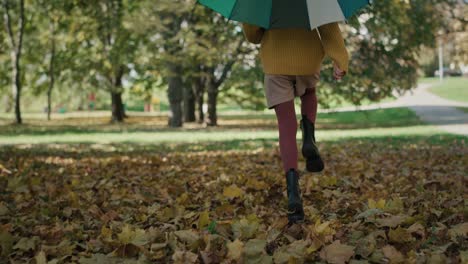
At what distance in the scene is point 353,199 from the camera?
5.03 m

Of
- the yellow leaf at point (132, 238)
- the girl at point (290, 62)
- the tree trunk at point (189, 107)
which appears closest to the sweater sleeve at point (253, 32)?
the girl at point (290, 62)

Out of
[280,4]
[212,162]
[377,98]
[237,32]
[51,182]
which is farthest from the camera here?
[377,98]

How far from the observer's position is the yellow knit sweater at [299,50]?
4.19m

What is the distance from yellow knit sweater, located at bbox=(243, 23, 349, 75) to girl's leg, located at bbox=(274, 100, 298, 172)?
252 millimetres

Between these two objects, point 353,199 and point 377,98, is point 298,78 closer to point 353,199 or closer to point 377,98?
point 353,199

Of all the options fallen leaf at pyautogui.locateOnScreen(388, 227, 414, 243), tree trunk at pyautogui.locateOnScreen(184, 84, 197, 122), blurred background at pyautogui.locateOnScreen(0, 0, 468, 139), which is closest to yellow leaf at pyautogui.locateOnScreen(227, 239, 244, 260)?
fallen leaf at pyautogui.locateOnScreen(388, 227, 414, 243)

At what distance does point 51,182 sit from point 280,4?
423cm

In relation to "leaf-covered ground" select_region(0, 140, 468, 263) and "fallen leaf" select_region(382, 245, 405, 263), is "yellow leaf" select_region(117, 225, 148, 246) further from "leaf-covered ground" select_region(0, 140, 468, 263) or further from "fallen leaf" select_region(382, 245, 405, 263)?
"fallen leaf" select_region(382, 245, 405, 263)

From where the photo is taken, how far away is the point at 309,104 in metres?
4.64

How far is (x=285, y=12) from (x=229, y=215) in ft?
4.94

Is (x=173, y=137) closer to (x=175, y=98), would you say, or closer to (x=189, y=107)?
(x=175, y=98)

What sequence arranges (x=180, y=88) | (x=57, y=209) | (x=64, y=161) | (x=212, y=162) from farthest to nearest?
(x=180, y=88) → (x=64, y=161) → (x=212, y=162) → (x=57, y=209)

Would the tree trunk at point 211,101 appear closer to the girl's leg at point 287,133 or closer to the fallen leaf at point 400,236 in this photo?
the girl's leg at point 287,133

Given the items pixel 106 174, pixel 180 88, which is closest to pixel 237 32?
pixel 180 88
